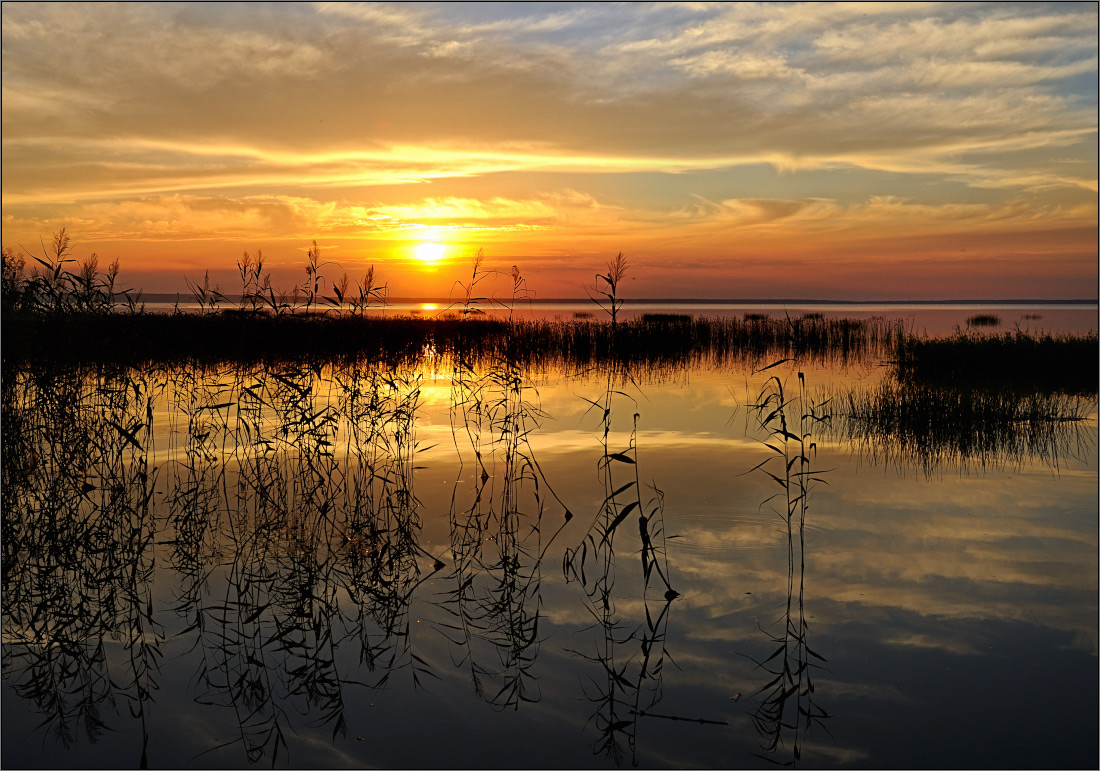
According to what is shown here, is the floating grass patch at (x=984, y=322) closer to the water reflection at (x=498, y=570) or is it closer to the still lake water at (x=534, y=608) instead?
the still lake water at (x=534, y=608)

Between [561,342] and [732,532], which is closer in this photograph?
[732,532]

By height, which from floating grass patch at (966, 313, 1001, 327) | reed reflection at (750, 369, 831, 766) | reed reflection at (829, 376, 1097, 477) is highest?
floating grass patch at (966, 313, 1001, 327)

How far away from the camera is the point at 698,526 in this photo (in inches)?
278

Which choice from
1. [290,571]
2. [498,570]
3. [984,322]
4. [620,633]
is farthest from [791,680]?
[984,322]

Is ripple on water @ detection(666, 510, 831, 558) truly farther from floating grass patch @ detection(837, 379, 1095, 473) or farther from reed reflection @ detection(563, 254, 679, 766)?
floating grass patch @ detection(837, 379, 1095, 473)

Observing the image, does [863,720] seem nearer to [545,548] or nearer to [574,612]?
[574,612]

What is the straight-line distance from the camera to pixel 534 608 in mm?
5469

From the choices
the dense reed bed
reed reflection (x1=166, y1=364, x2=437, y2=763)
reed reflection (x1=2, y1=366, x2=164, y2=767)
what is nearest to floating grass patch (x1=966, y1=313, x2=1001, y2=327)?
the dense reed bed

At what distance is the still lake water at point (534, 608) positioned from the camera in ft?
12.9

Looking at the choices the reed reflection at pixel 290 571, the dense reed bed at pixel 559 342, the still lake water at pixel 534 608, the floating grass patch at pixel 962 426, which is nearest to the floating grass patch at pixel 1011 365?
the floating grass patch at pixel 962 426

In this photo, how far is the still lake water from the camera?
3.94 meters

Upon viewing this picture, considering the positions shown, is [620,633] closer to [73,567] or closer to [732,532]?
[732,532]

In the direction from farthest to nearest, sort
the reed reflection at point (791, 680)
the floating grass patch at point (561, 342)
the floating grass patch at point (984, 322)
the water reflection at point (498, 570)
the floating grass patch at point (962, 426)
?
the floating grass patch at point (984, 322) → the floating grass patch at point (561, 342) → the floating grass patch at point (962, 426) → the water reflection at point (498, 570) → the reed reflection at point (791, 680)


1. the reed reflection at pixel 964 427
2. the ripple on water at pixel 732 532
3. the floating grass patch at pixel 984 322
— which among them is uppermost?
the floating grass patch at pixel 984 322
